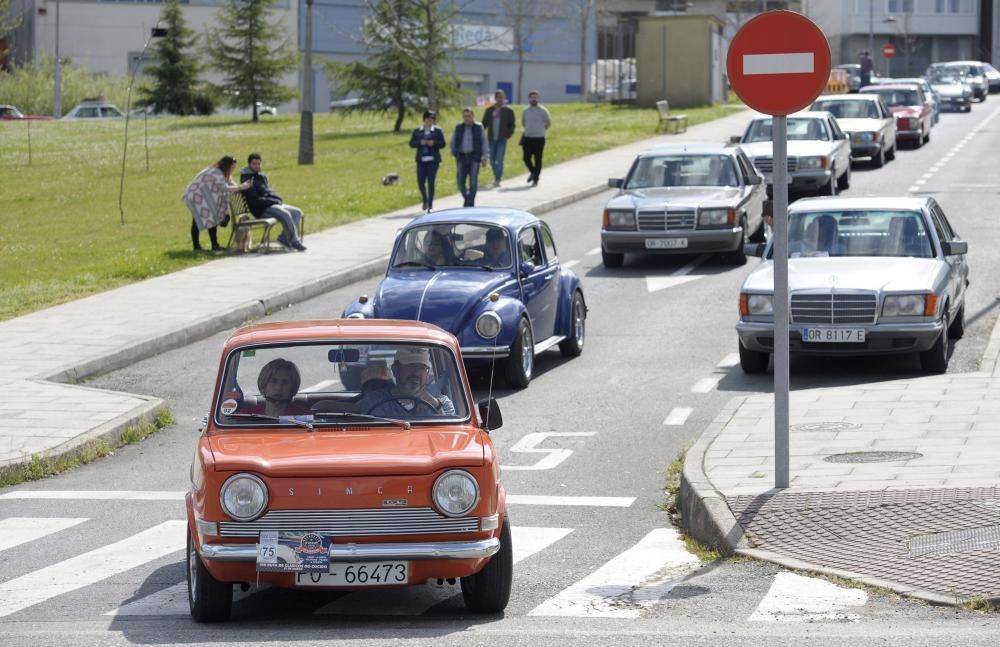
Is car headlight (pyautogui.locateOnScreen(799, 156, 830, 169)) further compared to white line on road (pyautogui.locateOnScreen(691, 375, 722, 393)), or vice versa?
car headlight (pyautogui.locateOnScreen(799, 156, 830, 169))

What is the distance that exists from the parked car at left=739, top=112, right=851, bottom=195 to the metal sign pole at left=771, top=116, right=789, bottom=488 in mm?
18511

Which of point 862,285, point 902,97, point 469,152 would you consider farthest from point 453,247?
point 902,97

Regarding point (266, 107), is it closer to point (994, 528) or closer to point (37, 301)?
point (37, 301)

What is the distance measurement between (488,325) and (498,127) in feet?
62.0

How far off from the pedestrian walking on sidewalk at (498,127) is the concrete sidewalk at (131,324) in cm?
349

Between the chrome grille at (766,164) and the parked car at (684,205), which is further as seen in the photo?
the chrome grille at (766,164)

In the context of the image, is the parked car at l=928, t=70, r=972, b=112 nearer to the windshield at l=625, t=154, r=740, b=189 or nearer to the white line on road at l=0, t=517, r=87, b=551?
the windshield at l=625, t=154, r=740, b=189

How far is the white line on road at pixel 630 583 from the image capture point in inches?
309

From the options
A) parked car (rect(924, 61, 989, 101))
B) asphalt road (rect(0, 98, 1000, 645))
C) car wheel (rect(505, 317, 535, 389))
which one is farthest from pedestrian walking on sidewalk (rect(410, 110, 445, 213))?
parked car (rect(924, 61, 989, 101))

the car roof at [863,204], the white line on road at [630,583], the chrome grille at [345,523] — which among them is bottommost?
the white line on road at [630,583]

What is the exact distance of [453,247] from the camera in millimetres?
15633

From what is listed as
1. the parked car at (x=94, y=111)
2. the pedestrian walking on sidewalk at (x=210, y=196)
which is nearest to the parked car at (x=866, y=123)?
the pedestrian walking on sidewalk at (x=210, y=196)

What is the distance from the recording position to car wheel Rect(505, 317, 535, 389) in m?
14.7

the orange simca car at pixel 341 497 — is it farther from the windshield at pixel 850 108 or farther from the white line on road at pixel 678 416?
the windshield at pixel 850 108
